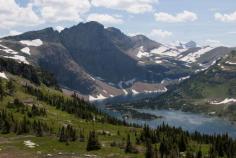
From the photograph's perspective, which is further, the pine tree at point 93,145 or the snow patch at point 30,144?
the snow patch at point 30,144

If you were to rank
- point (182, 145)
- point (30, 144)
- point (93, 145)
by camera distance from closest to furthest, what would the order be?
point (93, 145), point (182, 145), point (30, 144)

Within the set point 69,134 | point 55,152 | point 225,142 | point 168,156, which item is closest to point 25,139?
point 69,134

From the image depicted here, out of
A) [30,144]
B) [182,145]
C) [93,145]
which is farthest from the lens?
A: [30,144]

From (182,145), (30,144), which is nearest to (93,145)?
(30,144)

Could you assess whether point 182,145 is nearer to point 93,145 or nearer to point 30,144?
point 93,145

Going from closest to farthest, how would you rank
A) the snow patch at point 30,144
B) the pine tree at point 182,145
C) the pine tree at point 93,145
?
the pine tree at point 93,145 < the snow patch at point 30,144 < the pine tree at point 182,145

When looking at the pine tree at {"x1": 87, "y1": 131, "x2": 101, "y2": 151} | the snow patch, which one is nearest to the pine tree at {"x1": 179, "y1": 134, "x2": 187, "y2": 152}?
the pine tree at {"x1": 87, "y1": 131, "x2": 101, "y2": 151}

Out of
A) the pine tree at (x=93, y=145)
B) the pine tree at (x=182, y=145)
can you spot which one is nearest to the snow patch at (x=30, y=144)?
the pine tree at (x=93, y=145)

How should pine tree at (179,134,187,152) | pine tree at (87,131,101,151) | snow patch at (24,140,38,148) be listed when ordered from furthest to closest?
pine tree at (179,134,187,152) < snow patch at (24,140,38,148) < pine tree at (87,131,101,151)

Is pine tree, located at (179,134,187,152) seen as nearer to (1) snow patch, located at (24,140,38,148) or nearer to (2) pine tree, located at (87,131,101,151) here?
(2) pine tree, located at (87,131,101,151)

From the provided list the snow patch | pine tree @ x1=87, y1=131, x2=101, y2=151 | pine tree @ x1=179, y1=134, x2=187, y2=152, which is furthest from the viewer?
pine tree @ x1=179, y1=134, x2=187, y2=152

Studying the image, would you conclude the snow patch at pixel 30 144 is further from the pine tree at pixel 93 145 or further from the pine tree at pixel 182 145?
the pine tree at pixel 182 145

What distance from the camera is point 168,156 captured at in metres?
164

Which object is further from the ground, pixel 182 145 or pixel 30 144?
pixel 182 145
